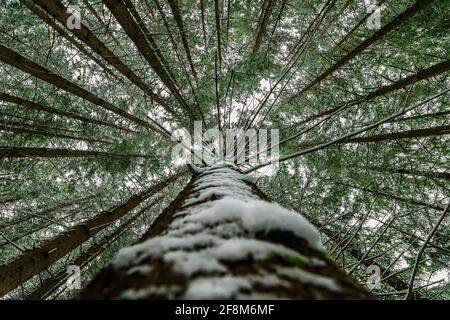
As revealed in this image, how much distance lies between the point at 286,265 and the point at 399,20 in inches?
233

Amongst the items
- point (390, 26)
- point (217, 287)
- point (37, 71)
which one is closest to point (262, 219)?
point (217, 287)

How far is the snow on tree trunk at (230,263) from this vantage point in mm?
841

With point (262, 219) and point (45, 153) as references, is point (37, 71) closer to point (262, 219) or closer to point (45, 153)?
point (45, 153)

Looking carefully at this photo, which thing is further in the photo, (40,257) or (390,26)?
(390,26)

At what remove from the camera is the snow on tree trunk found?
84 centimetres

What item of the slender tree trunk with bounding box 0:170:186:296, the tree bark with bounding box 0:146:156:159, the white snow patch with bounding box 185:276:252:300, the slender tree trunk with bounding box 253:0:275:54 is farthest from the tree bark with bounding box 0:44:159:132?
the white snow patch with bounding box 185:276:252:300

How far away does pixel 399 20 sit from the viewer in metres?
5.37

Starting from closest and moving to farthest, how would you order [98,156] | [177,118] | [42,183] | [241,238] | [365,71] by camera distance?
[241,238] → [365,71] → [98,156] → [42,183] → [177,118]

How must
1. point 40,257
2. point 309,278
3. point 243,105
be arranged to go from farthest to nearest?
point 243,105
point 40,257
point 309,278

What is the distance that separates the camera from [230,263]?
0.95 metres

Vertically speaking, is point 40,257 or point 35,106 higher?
point 35,106

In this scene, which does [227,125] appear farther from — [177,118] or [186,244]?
[186,244]

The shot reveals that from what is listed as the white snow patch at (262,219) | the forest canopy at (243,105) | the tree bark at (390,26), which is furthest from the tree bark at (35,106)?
the tree bark at (390,26)
